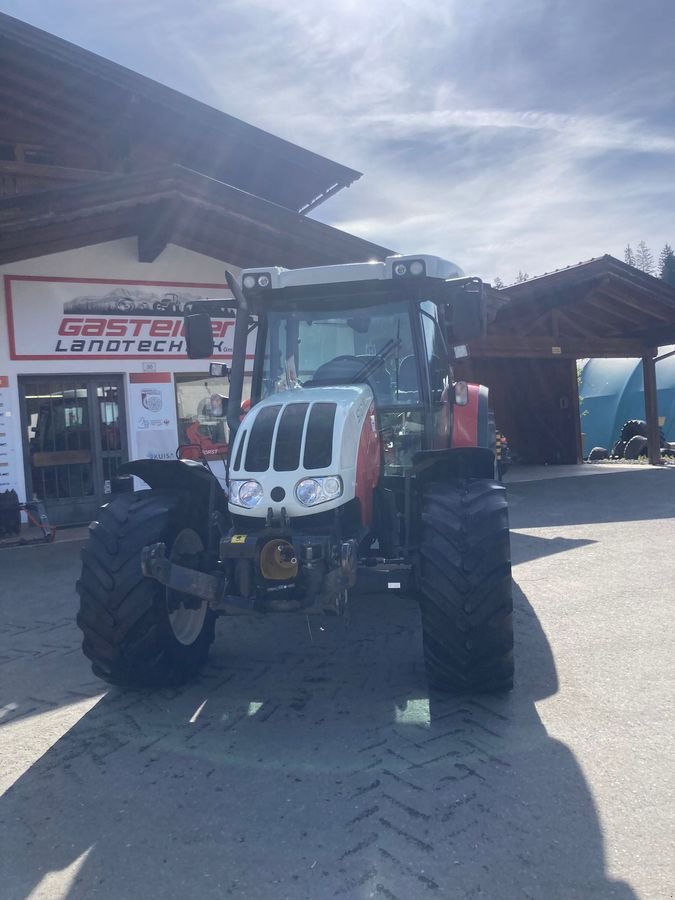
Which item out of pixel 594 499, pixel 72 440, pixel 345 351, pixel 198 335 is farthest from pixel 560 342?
pixel 198 335

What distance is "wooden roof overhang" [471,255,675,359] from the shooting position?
47.8 ft

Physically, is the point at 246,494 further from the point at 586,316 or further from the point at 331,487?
the point at 586,316

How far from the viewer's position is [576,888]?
8.29ft

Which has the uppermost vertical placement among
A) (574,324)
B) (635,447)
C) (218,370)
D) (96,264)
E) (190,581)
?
(96,264)

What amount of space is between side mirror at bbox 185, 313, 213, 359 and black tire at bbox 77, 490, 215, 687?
1.10 meters

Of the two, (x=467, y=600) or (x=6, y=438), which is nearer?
(x=467, y=600)

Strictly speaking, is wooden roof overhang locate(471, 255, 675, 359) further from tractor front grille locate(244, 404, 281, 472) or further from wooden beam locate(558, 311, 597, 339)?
tractor front grille locate(244, 404, 281, 472)

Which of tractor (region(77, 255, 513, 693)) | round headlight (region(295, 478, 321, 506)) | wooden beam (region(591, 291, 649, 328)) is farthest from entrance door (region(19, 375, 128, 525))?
wooden beam (region(591, 291, 649, 328))

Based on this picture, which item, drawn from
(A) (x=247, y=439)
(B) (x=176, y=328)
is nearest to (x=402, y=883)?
(A) (x=247, y=439)

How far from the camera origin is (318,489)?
4141 millimetres

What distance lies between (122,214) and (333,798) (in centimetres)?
829

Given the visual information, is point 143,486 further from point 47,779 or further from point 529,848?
point 529,848

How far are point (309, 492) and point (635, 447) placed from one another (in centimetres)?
1847

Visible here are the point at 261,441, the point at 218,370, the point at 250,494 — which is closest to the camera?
the point at 250,494
